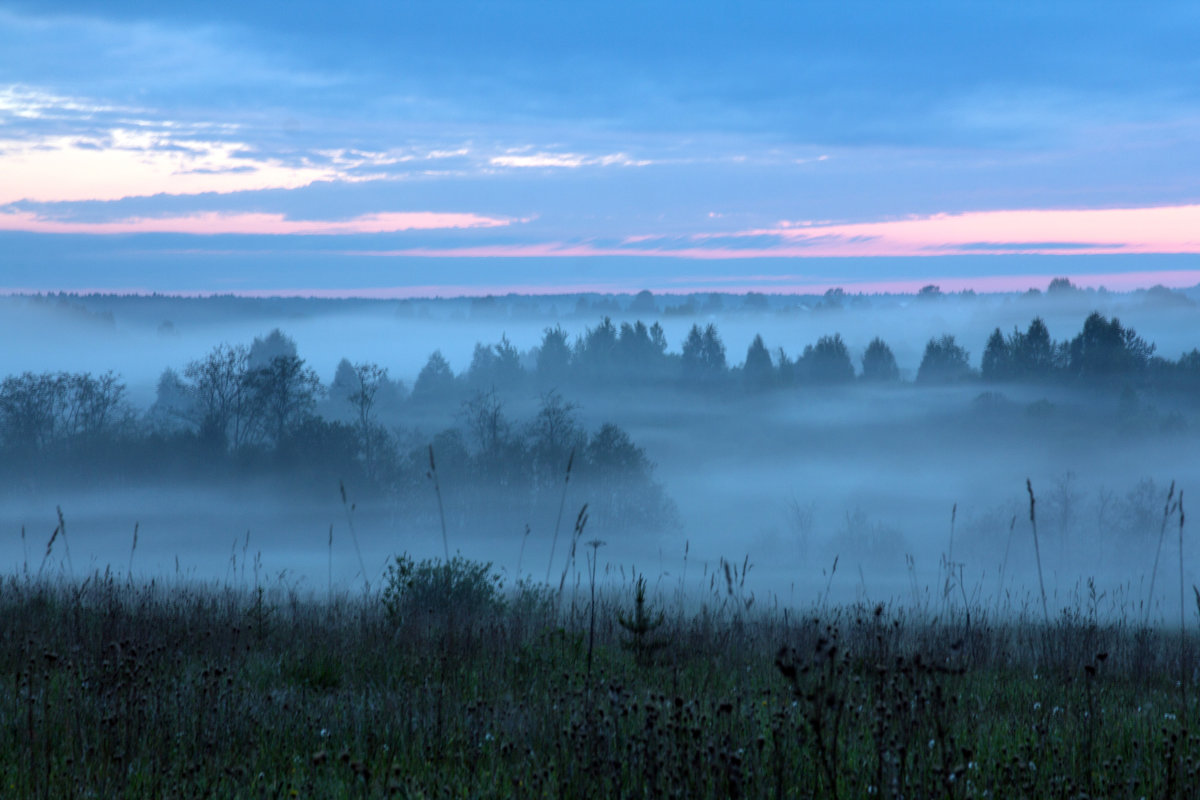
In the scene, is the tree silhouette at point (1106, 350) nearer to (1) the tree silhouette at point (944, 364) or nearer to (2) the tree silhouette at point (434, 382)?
(1) the tree silhouette at point (944, 364)

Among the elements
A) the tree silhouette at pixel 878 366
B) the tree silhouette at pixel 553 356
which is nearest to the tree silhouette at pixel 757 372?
the tree silhouette at pixel 878 366

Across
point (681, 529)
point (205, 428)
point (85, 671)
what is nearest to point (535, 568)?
point (681, 529)

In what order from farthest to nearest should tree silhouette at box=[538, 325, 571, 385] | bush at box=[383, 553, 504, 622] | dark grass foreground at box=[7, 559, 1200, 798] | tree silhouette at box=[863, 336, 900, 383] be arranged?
tree silhouette at box=[863, 336, 900, 383]
tree silhouette at box=[538, 325, 571, 385]
bush at box=[383, 553, 504, 622]
dark grass foreground at box=[7, 559, 1200, 798]

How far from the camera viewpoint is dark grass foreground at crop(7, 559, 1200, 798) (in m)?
3.26

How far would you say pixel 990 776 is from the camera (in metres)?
3.61

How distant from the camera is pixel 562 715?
171 inches

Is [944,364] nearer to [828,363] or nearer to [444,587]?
[828,363]

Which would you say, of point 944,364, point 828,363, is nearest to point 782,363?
point 828,363

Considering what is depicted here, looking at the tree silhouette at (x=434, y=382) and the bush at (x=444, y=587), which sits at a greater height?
the tree silhouette at (x=434, y=382)

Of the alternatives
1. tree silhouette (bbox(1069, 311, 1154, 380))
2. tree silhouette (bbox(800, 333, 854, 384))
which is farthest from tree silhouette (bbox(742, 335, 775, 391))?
tree silhouette (bbox(1069, 311, 1154, 380))

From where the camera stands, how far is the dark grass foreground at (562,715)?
3264mm

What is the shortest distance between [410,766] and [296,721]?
3.25ft

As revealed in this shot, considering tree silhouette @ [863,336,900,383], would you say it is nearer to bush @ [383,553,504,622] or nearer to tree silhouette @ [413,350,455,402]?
tree silhouette @ [413,350,455,402]

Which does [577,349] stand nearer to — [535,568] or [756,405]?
[756,405]
